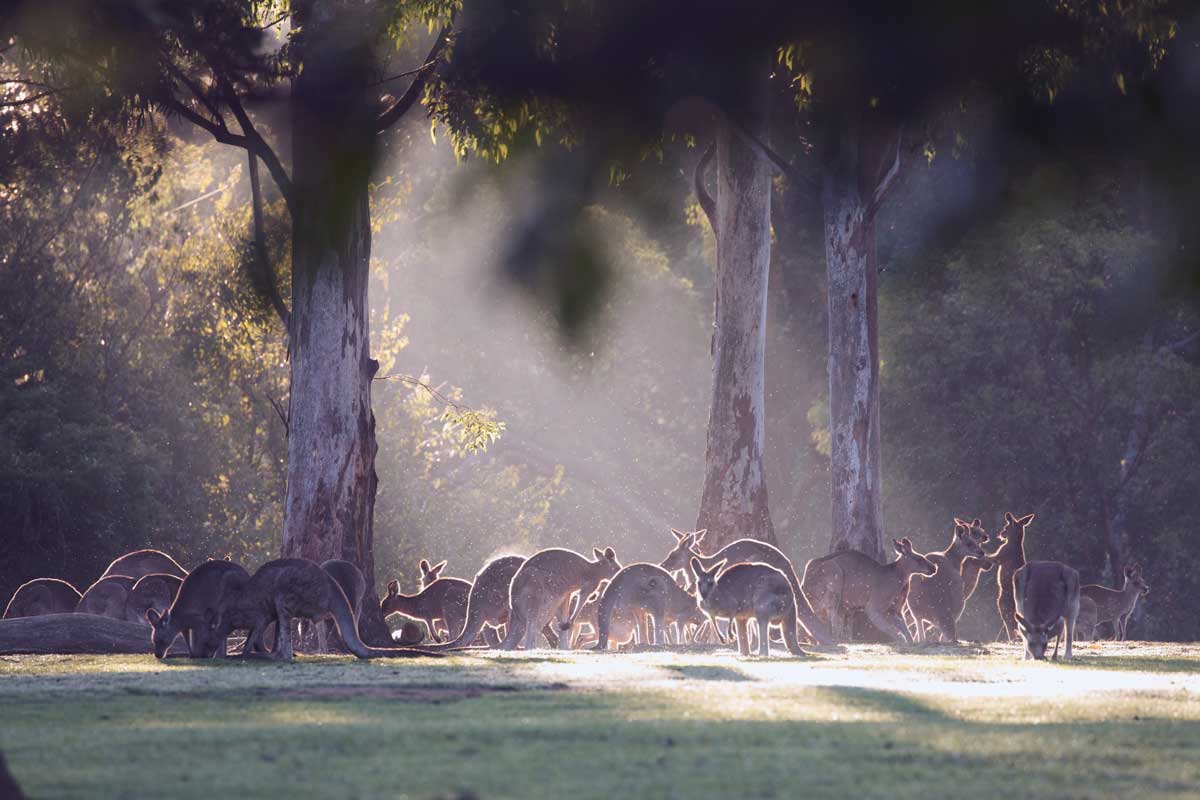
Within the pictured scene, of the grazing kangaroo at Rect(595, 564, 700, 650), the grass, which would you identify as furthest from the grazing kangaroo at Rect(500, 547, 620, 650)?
the grass

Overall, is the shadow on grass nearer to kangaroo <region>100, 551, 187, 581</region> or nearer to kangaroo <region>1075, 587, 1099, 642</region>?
kangaroo <region>1075, 587, 1099, 642</region>

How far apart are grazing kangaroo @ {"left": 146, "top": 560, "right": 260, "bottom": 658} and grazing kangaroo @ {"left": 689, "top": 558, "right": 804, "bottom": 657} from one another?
4103 millimetres

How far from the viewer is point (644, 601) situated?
59.1 ft

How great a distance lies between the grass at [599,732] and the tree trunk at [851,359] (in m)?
9.92

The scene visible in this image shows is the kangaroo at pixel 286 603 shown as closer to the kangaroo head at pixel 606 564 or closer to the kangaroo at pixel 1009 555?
the kangaroo head at pixel 606 564

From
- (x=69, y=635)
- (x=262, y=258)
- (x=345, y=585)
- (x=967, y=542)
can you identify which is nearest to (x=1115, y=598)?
(x=967, y=542)

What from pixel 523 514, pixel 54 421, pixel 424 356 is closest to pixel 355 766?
pixel 54 421

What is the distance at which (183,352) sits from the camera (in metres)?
37.7

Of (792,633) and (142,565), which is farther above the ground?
(142,565)

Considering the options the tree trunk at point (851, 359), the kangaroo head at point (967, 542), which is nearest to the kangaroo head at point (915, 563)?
the kangaroo head at point (967, 542)

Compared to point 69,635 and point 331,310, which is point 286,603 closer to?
point 69,635

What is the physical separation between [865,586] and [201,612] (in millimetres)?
8610

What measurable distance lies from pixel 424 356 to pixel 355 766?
48313 millimetres

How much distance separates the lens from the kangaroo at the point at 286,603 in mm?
14773
